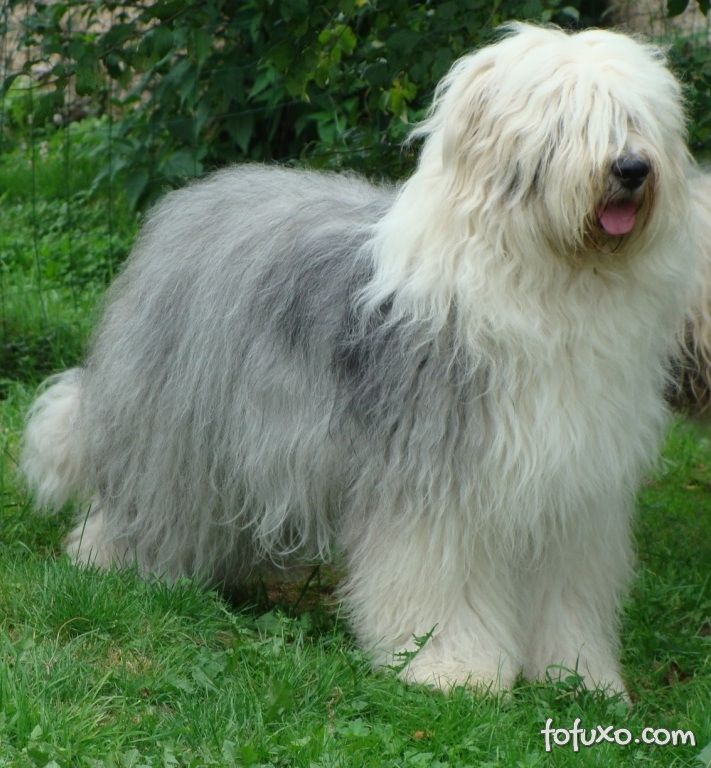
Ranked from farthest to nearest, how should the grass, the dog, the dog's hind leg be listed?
the dog's hind leg → the dog → the grass

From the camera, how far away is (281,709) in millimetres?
3359

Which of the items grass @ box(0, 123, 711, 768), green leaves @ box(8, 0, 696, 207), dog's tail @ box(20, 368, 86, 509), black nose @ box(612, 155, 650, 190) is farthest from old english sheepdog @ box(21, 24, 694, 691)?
green leaves @ box(8, 0, 696, 207)

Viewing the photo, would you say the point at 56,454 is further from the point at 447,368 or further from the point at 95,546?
the point at 447,368

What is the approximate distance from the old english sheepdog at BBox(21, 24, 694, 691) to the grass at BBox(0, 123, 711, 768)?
0.55 feet

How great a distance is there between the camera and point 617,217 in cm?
319

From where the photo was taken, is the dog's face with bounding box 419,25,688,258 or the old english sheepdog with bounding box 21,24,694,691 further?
the old english sheepdog with bounding box 21,24,694,691

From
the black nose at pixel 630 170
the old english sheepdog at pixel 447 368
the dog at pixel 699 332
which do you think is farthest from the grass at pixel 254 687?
the black nose at pixel 630 170

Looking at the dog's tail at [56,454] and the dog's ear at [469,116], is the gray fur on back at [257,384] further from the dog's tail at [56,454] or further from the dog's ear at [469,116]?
the dog's ear at [469,116]

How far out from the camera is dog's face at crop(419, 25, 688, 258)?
3168 mm

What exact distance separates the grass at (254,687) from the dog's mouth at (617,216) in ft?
3.88

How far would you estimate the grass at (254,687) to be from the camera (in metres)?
3.15

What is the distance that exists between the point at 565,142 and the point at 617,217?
8.1 inches

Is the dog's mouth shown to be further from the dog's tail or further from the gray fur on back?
the dog's tail

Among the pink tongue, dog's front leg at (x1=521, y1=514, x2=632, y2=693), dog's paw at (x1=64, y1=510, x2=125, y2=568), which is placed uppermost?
the pink tongue
